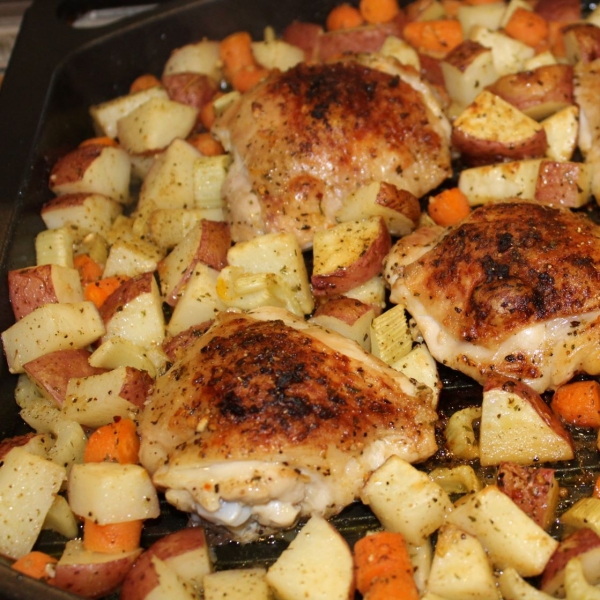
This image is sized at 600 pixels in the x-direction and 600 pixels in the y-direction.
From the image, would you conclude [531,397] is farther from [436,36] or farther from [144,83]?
[144,83]

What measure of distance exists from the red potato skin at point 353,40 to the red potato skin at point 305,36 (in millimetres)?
54

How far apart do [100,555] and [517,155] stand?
2469 millimetres

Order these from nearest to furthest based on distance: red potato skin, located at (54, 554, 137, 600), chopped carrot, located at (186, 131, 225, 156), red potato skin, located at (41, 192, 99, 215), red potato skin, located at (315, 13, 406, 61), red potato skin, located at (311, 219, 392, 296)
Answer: red potato skin, located at (54, 554, 137, 600) < red potato skin, located at (311, 219, 392, 296) < red potato skin, located at (41, 192, 99, 215) < chopped carrot, located at (186, 131, 225, 156) < red potato skin, located at (315, 13, 406, 61)

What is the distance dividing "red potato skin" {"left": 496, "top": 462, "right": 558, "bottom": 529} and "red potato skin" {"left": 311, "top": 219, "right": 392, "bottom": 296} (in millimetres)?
1012

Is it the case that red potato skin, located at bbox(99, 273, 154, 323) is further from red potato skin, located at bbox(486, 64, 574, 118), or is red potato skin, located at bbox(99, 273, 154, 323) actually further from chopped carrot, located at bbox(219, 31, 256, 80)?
red potato skin, located at bbox(486, 64, 574, 118)

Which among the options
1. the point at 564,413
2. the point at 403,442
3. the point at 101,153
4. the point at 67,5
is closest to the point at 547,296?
the point at 564,413

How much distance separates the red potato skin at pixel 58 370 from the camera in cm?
304

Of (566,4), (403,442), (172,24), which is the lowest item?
(403,442)

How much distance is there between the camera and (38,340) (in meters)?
3.19

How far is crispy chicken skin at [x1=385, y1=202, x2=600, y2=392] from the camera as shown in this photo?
285cm

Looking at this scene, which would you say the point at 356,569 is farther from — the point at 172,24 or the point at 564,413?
the point at 172,24

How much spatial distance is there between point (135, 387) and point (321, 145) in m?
1.31

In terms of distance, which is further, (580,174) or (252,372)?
(580,174)

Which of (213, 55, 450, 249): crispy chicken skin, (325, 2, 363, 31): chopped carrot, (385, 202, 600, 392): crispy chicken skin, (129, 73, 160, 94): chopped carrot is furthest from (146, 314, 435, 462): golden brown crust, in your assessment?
(325, 2, 363, 31): chopped carrot
